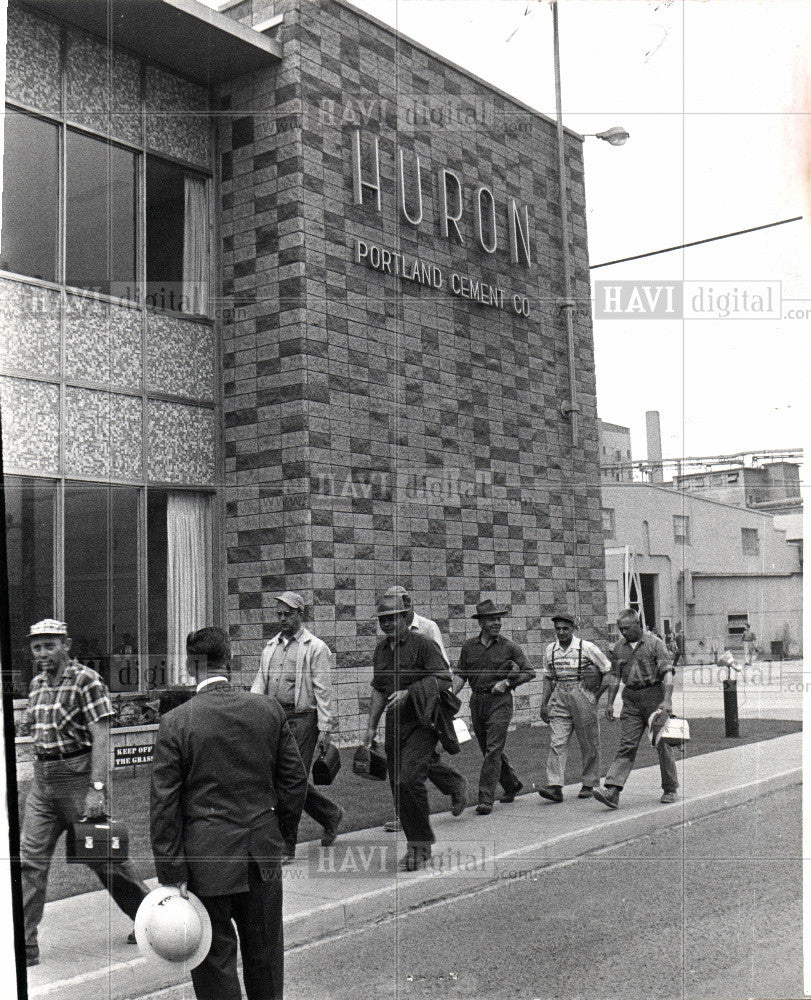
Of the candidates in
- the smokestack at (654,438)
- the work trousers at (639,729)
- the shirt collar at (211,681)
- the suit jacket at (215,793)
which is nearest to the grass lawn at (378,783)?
the work trousers at (639,729)

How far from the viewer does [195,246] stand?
10.2 m

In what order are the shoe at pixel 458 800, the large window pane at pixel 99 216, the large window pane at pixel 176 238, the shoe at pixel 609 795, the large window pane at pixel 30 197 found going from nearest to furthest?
the shoe at pixel 458 800 < the shoe at pixel 609 795 < the large window pane at pixel 30 197 < the large window pane at pixel 99 216 < the large window pane at pixel 176 238

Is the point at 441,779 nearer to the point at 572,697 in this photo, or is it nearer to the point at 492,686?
the point at 492,686

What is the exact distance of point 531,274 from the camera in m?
9.80

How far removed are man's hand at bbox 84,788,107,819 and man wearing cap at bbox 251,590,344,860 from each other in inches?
71.5

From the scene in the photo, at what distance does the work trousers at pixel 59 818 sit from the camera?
479 cm

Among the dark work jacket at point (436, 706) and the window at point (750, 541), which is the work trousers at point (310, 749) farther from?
the window at point (750, 541)

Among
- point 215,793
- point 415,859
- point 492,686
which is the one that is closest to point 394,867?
point 415,859

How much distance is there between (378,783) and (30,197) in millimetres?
5685

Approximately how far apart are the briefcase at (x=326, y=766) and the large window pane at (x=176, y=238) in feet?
16.0

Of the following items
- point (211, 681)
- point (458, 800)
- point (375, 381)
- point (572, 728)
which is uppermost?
point (375, 381)

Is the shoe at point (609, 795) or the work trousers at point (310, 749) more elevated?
the work trousers at point (310, 749)

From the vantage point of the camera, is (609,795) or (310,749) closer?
(310,749)

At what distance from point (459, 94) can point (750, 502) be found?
4.37m
